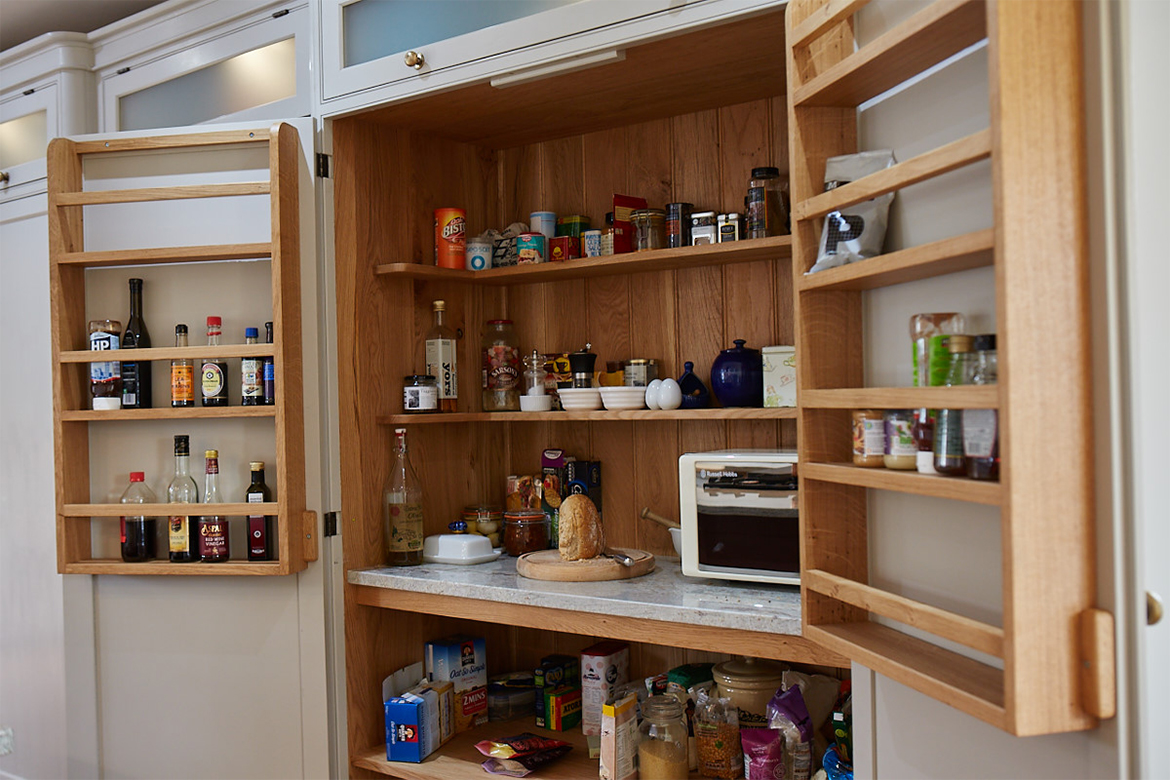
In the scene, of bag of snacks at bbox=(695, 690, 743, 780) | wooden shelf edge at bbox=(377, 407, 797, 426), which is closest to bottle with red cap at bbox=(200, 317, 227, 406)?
wooden shelf edge at bbox=(377, 407, 797, 426)

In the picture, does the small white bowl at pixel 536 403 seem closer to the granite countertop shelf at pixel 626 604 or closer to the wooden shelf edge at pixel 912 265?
the granite countertop shelf at pixel 626 604

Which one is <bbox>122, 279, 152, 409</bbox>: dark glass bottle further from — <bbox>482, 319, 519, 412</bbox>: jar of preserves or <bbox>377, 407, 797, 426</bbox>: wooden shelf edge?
Result: <bbox>482, 319, 519, 412</bbox>: jar of preserves

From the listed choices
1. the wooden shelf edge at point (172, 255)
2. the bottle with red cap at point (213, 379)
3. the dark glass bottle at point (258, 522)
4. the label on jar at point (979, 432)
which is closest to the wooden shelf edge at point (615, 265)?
the wooden shelf edge at point (172, 255)

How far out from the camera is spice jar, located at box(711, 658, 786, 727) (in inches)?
81.1

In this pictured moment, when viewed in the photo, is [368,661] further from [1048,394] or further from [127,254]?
[1048,394]

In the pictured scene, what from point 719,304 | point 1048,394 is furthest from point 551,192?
point 1048,394

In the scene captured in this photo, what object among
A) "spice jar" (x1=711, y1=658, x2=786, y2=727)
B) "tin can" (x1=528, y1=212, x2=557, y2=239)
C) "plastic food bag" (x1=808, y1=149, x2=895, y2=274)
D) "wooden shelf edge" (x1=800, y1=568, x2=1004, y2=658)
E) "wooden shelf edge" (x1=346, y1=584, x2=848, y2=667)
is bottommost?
"spice jar" (x1=711, y1=658, x2=786, y2=727)

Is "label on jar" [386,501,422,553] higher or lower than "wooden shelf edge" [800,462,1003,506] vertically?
lower

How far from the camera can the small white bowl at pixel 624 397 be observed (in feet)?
7.52

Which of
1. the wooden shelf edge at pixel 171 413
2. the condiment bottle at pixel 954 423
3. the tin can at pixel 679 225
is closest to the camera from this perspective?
the condiment bottle at pixel 954 423

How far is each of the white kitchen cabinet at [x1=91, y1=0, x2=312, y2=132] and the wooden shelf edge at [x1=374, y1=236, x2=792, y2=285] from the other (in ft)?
1.65

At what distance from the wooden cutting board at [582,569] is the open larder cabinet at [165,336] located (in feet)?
1.81

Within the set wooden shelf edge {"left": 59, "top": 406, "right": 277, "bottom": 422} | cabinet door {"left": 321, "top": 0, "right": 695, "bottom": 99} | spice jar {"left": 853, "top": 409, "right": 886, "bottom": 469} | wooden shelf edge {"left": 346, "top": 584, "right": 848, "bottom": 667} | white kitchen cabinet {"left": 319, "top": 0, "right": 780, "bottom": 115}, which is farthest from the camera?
wooden shelf edge {"left": 59, "top": 406, "right": 277, "bottom": 422}

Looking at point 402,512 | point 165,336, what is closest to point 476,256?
point 402,512
